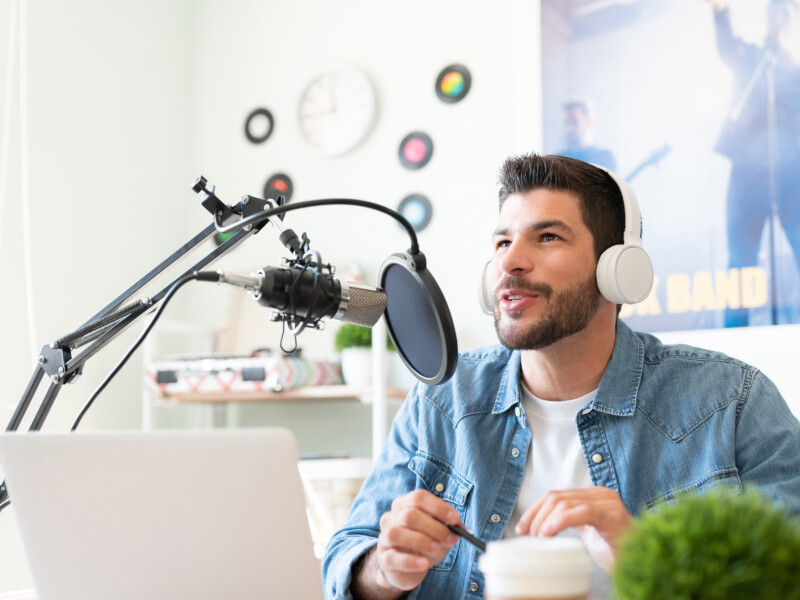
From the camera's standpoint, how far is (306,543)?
80 cm

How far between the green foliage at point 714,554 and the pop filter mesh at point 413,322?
1.58 ft

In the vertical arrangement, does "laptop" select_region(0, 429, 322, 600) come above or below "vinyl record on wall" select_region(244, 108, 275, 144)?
below

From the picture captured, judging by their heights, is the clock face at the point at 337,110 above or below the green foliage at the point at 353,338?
above

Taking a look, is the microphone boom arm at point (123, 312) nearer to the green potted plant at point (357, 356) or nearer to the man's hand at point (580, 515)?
the man's hand at point (580, 515)

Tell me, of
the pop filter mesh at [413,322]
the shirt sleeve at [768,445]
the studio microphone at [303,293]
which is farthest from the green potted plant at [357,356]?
the studio microphone at [303,293]

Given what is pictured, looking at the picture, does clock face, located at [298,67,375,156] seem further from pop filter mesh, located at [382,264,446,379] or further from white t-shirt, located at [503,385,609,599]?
pop filter mesh, located at [382,264,446,379]

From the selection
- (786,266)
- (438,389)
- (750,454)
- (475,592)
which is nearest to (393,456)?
(438,389)

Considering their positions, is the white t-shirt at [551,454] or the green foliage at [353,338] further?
the green foliage at [353,338]

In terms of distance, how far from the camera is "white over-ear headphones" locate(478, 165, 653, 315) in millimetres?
1380

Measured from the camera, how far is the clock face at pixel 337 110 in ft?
9.73

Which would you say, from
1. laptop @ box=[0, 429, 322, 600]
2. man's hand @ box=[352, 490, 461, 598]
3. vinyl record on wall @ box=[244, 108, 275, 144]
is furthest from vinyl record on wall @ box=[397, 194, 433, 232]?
laptop @ box=[0, 429, 322, 600]

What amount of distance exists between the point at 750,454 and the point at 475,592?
454 mm

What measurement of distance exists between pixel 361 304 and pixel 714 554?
20.9 inches

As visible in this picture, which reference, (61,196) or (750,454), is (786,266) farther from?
(61,196)
